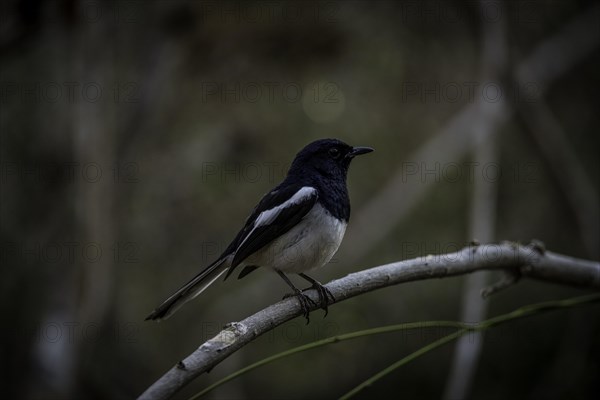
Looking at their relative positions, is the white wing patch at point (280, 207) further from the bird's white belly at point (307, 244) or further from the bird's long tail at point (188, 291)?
the bird's long tail at point (188, 291)

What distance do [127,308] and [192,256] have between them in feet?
2.92

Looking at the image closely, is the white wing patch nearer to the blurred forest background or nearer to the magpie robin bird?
the magpie robin bird

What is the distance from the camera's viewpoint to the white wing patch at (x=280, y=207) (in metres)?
3.38

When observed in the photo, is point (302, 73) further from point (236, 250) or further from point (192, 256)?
point (236, 250)

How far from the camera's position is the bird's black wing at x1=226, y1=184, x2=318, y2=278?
3.27m

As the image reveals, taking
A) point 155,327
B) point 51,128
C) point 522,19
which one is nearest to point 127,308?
point 155,327

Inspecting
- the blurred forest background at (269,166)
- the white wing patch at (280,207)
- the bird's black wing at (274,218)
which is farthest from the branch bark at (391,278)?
the blurred forest background at (269,166)

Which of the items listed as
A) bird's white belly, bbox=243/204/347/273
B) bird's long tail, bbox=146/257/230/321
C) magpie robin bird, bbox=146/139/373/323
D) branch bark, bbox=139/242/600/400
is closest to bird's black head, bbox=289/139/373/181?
magpie robin bird, bbox=146/139/373/323

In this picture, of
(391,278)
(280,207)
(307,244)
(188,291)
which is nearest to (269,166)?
(280,207)

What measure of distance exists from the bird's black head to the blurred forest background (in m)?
1.11

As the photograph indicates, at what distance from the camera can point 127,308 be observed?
6195mm

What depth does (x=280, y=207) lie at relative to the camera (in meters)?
3.42

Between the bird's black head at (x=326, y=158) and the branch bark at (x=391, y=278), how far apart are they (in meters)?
1.00

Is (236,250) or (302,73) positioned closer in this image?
(236,250)
